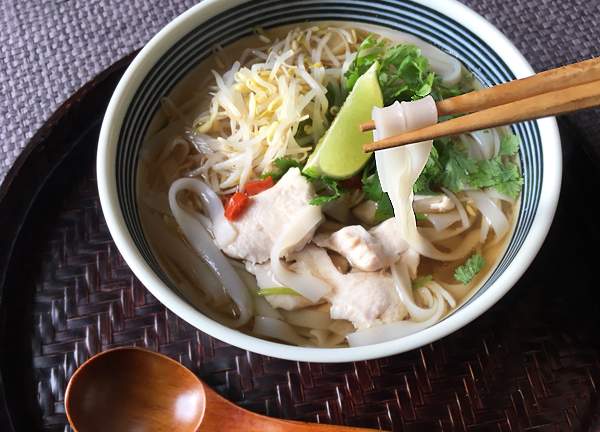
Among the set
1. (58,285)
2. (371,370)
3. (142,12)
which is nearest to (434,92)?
(371,370)

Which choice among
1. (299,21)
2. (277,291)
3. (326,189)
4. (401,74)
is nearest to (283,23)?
(299,21)

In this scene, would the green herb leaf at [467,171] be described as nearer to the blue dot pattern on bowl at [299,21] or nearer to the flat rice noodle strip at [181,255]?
the blue dot pattern on bowl at [299,21]

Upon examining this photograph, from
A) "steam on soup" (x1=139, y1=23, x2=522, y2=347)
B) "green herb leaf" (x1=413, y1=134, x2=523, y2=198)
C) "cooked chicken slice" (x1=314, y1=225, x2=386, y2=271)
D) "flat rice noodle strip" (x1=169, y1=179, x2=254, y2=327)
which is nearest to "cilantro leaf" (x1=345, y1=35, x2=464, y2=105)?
"steam on soup" (x1=139, y1=23, x2=522, y2=347)

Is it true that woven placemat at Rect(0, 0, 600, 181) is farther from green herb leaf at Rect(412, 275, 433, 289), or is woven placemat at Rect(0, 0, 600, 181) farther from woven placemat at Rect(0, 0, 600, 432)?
green herb leaf at Rect(412, 275, 433, 289)

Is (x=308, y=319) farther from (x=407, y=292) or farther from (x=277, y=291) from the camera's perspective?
(x=407, y=292)

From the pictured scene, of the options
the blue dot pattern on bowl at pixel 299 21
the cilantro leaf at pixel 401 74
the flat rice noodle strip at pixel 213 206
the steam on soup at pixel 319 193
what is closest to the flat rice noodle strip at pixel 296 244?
the steam on soup at pixel 319 193
